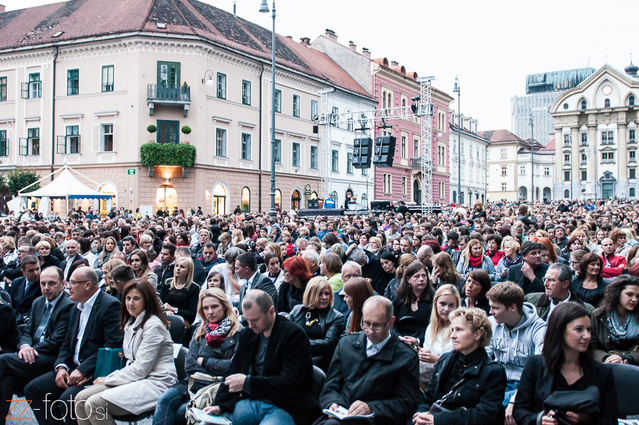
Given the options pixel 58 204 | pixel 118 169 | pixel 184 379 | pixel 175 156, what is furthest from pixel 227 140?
pixel 184 379

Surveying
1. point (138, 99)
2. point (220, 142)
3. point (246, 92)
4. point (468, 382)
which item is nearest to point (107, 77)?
point (138, 99)

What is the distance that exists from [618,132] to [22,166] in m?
83.0

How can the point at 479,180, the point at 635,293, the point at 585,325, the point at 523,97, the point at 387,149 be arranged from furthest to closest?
the point at 523,97 < the point at 479,180 < the point at 387,149 < the point at 635,293 < the point at 585,325

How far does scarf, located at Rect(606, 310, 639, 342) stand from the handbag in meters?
4.63

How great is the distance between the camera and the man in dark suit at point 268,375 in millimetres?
4684

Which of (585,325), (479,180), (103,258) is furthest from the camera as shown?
(479,180)

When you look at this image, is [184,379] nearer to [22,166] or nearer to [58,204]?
[58,204]

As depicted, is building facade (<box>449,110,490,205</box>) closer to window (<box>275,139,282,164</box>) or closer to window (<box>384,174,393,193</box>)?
window (<box>384,174,393,193</box>)

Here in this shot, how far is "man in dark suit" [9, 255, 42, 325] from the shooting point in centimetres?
779

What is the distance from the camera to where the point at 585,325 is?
3.91m

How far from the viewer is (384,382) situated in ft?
14.6

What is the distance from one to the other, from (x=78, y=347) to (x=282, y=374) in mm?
2450

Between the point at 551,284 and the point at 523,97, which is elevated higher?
the point at 523,97

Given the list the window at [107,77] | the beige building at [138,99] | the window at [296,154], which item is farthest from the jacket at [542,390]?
the window at [296,154]
